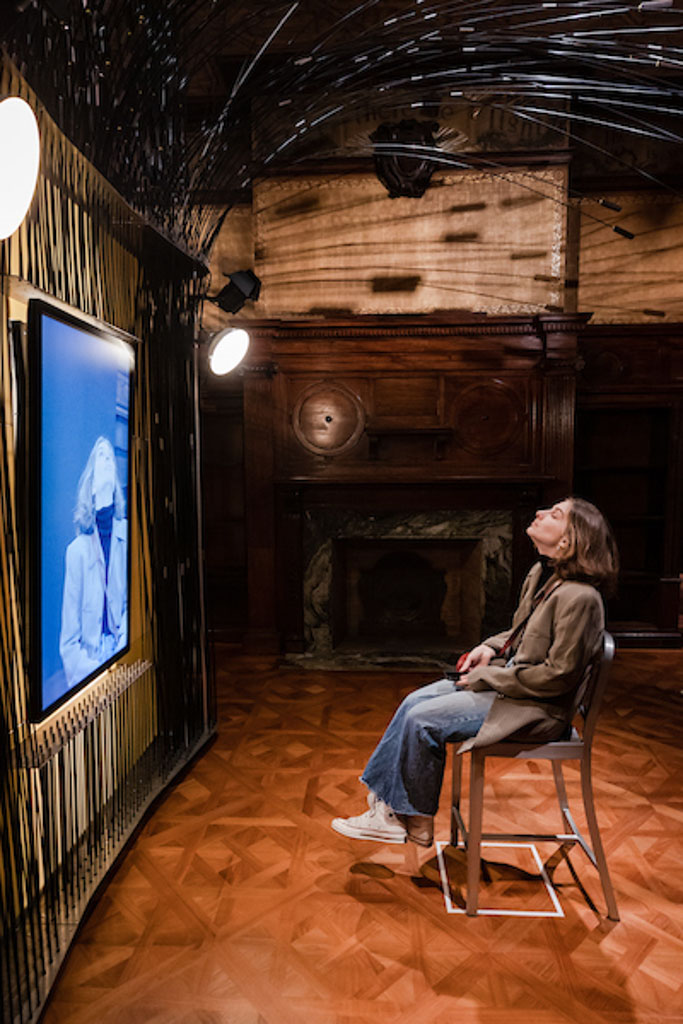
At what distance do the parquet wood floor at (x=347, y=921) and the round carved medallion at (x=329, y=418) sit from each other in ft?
7.52

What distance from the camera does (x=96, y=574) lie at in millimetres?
Answer: 2061

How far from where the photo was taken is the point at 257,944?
6.13 ft

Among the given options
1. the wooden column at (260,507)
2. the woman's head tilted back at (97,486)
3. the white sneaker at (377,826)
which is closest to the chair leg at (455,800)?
the white sneaker at (377,826)

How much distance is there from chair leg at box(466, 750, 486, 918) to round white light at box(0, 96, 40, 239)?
1813 mm

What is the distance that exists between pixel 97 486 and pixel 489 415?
3.17 m

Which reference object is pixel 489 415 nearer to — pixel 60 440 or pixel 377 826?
pixel 377 826

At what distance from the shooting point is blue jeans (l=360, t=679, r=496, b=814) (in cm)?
205

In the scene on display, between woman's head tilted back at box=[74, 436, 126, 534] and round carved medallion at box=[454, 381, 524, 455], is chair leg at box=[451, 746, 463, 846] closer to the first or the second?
woman's head tilted back at box=[74, 436, 126, 534]

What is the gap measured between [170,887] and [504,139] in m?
4.74

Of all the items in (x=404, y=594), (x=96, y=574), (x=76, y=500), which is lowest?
(x=404, y=594)

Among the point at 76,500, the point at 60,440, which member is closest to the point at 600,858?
the point at 76,500

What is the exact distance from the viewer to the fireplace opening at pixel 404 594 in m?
4.82

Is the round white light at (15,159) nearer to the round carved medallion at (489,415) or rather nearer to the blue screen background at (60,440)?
the blue screen background at (60,440)

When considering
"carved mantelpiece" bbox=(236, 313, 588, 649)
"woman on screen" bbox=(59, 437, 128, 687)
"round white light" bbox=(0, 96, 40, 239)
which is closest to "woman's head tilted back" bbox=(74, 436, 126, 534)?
"woman on screen" bbox=(59, 437, 128, 687)
